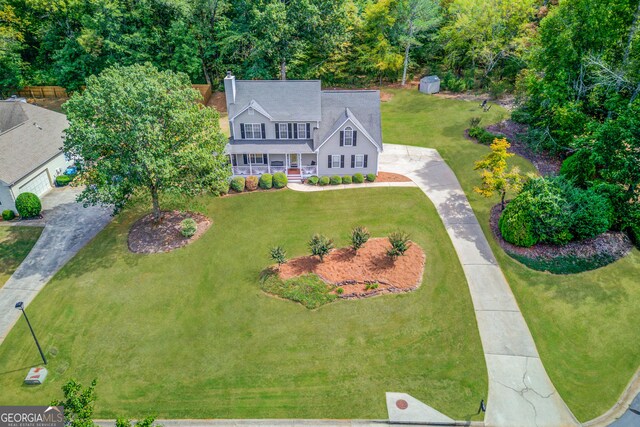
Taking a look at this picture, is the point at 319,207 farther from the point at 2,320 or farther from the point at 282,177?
the point at 2,320

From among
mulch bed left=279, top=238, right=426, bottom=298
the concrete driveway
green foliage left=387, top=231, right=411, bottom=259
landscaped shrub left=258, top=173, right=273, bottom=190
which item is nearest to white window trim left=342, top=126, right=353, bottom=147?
landscaped shrub left=258, top=173, right=273, bottom=190

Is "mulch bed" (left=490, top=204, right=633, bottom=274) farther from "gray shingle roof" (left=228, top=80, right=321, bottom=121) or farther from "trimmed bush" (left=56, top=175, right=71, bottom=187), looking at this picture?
"trimmed bush" (left=56, top=175, right=71, bottom=187)

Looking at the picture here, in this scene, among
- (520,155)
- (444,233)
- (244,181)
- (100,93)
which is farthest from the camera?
(520,155)

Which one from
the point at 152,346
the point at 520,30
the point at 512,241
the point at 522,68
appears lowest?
the point at 152,346

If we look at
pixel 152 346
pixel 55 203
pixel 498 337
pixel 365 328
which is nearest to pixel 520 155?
pixel 498 337

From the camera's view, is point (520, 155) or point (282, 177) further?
point (520, 155)
